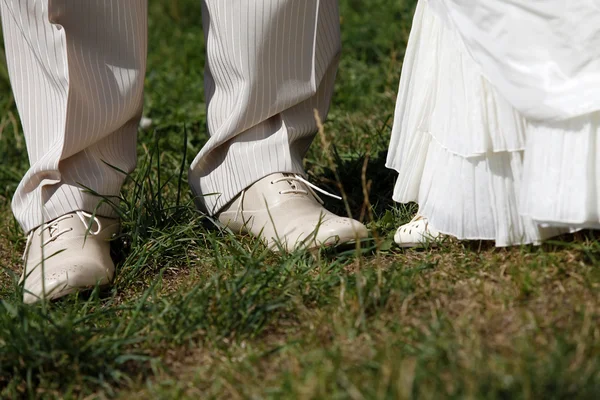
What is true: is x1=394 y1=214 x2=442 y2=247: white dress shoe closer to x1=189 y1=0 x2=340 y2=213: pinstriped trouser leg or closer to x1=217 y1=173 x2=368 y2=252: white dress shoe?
x1=217 y1=173 x2=368 y2=252: white dress shoe

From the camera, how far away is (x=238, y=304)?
146 cm

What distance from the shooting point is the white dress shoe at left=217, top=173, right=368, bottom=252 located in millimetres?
1704

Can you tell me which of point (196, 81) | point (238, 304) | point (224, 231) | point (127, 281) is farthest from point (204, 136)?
point (238, 304)

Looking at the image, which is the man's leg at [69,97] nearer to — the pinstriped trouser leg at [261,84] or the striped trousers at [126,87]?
the striped trousers at [126,87]

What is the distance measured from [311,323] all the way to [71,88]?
78 cm

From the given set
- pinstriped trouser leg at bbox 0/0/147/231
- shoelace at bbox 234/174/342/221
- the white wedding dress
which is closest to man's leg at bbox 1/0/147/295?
pinstriped trouser leg at bbox 0/0/147/231

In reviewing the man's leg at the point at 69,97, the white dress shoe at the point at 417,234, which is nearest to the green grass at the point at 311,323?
the white dress shoe at the point at 417,234

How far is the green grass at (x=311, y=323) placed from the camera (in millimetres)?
1158

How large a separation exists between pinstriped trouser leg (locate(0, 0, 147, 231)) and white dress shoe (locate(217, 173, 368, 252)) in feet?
1.04

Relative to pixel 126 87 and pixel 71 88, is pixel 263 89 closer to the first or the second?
pixel 126 87

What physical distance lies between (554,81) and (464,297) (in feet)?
1.35

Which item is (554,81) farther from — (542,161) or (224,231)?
(224,231)

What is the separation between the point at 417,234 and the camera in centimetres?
173

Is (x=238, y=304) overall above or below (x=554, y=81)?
below
